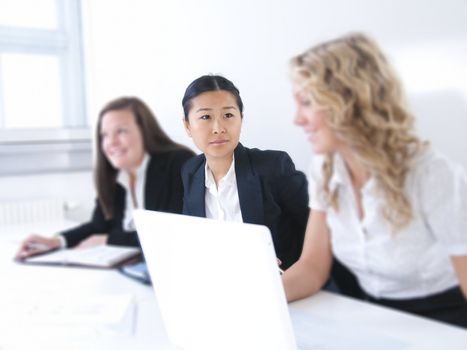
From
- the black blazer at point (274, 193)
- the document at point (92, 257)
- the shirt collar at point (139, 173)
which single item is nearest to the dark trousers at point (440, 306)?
the black blazer at point (274, 193)

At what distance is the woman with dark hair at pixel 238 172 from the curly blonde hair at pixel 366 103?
0.05 metres

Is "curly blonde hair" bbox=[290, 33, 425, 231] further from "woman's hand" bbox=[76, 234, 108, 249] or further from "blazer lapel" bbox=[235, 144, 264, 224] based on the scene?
"woman's hand" bbox=[76, 234, 108, 249]

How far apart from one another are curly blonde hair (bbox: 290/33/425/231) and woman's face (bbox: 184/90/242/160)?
5cm

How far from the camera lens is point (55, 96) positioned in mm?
1943

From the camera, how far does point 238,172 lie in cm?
32

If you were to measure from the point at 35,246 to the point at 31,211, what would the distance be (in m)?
0.66

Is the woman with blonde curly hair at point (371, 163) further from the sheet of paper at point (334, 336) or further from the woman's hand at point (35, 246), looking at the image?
the woman's hand at point (35, 246)

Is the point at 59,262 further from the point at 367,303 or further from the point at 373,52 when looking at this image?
the point at 373,52

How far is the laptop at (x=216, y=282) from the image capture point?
0.35 meters

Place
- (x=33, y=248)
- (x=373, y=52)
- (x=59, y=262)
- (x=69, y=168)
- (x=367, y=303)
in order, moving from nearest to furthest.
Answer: (x=373, y=52) < (x=367, y=303) < (x=59, y=262) < (x=33, y=248) < (x=69, y=168)

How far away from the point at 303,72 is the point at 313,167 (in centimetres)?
6

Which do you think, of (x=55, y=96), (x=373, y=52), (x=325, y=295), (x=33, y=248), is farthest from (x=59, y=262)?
(x=55, y=96)

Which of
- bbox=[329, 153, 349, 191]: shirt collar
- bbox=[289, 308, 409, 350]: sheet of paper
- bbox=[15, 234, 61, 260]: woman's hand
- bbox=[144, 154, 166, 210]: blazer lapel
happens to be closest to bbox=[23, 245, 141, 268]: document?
bbox=[15, 234, 61, 260]: woman's hand

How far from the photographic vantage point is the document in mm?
1017
